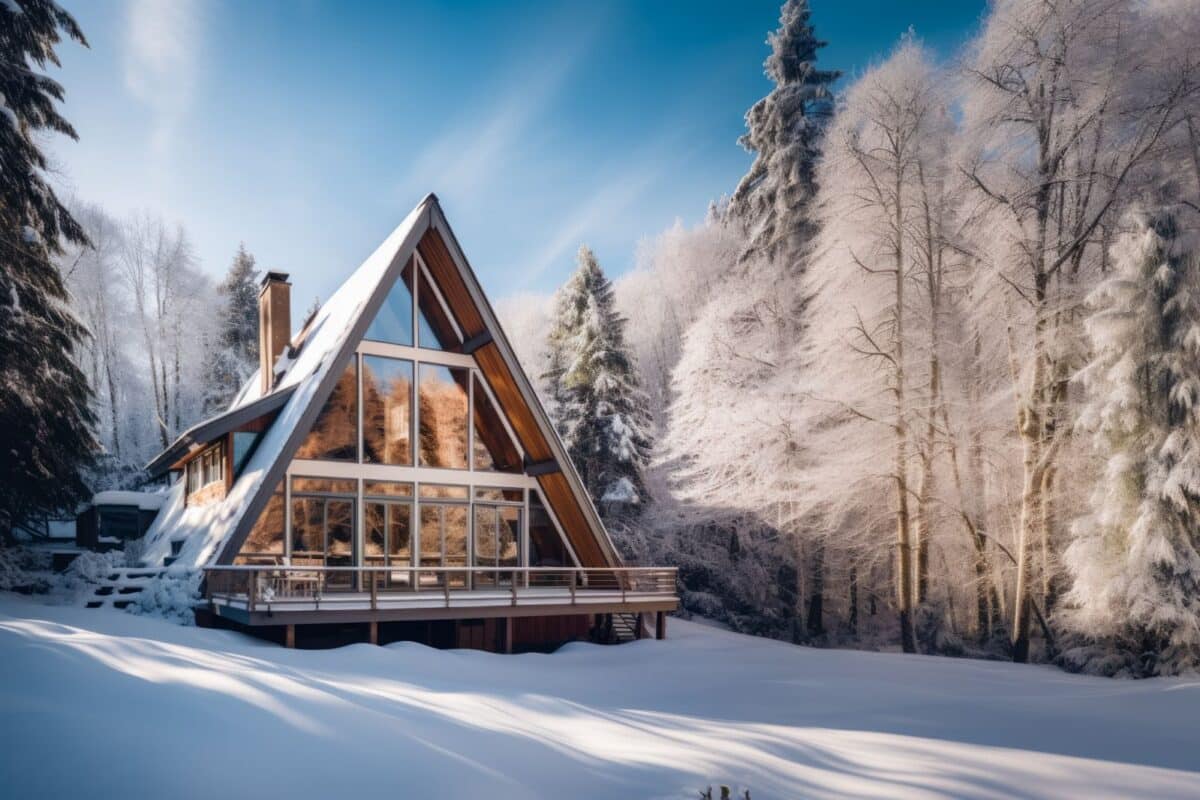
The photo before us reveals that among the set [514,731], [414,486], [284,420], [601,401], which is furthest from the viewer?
[601,401]

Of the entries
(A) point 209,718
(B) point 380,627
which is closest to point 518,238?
(B) point 380,627

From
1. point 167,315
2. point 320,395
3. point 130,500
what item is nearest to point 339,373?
point 320,395

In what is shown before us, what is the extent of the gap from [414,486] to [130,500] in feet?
40.5

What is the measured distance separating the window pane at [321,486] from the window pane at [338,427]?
45cm

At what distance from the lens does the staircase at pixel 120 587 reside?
1459 centimetres

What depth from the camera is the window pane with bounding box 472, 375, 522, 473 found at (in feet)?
58.2

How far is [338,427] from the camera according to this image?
16.1 metres

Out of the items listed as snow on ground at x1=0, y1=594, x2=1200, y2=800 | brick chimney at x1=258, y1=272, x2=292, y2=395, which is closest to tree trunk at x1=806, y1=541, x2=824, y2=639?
snow on ground at x1=0, y1=594, x2=1200, y2=800

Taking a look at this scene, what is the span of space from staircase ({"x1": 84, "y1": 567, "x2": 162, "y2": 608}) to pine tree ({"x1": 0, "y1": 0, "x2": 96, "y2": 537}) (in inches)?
110

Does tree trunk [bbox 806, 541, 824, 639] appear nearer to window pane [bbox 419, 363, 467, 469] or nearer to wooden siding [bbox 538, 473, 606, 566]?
wooden siding [bbox 538, 473, 606, 566]

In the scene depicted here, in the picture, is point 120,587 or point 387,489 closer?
point 120,587

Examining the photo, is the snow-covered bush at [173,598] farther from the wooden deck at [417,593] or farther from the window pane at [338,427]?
the window pane at [338,427]

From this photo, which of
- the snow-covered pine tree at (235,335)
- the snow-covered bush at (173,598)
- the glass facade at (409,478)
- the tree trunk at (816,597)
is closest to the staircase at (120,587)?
the snow-covered bush at (173,598)

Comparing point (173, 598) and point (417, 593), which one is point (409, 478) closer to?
point (417, 593)
